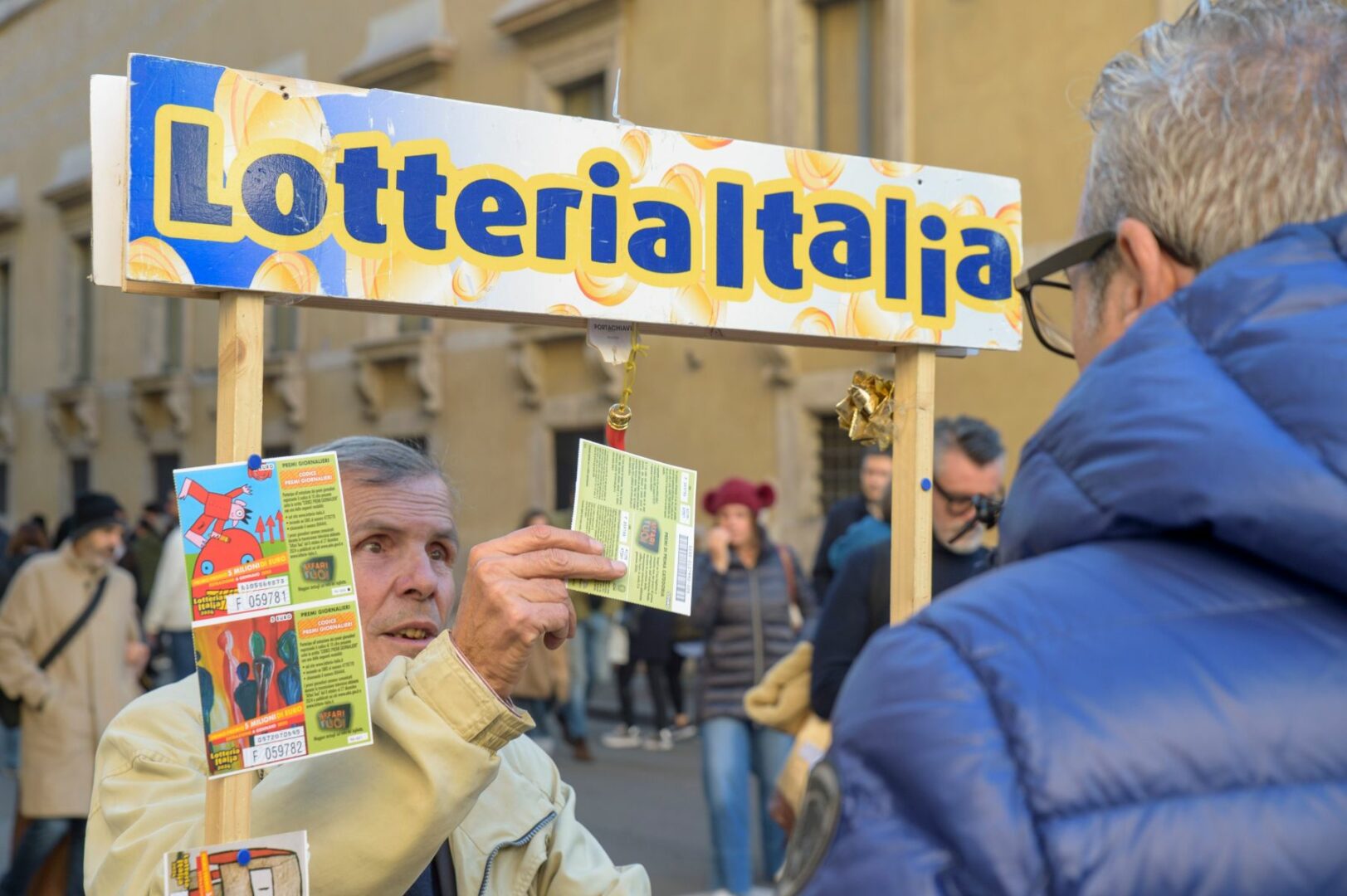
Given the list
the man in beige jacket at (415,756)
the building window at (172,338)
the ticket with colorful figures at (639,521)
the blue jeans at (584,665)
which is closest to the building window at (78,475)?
the building window at (172,338)

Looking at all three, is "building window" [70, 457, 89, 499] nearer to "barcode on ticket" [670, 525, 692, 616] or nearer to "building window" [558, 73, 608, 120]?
"building window" [558, 73, 608, 120]

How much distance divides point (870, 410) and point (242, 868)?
1.33m

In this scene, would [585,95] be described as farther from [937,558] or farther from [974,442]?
[937,558]

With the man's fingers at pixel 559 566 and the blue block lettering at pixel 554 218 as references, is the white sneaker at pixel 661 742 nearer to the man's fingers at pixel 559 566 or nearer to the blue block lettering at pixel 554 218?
the blue block lettering at pixel 554 218

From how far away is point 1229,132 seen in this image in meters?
1.14

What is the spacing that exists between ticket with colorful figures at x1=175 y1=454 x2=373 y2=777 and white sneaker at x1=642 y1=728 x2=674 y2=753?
8987mm

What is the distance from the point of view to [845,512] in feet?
21.9

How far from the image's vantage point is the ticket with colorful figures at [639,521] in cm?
195

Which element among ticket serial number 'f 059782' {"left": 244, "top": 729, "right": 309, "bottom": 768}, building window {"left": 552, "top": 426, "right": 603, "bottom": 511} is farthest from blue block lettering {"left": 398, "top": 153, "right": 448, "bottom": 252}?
building window {"left": 552, "top": 426, "right": 603, "bottom": 511}

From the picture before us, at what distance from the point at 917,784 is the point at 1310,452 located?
33 cm

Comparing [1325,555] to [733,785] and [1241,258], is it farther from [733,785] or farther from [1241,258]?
[733,785]

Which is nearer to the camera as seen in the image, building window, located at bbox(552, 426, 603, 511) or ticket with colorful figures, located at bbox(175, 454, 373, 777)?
ticket with colorful figures, located at bbox(175, 454, 373, 777)

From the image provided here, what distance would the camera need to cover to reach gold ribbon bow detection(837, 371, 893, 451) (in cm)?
262

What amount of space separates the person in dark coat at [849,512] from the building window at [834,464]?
592 centimetres
